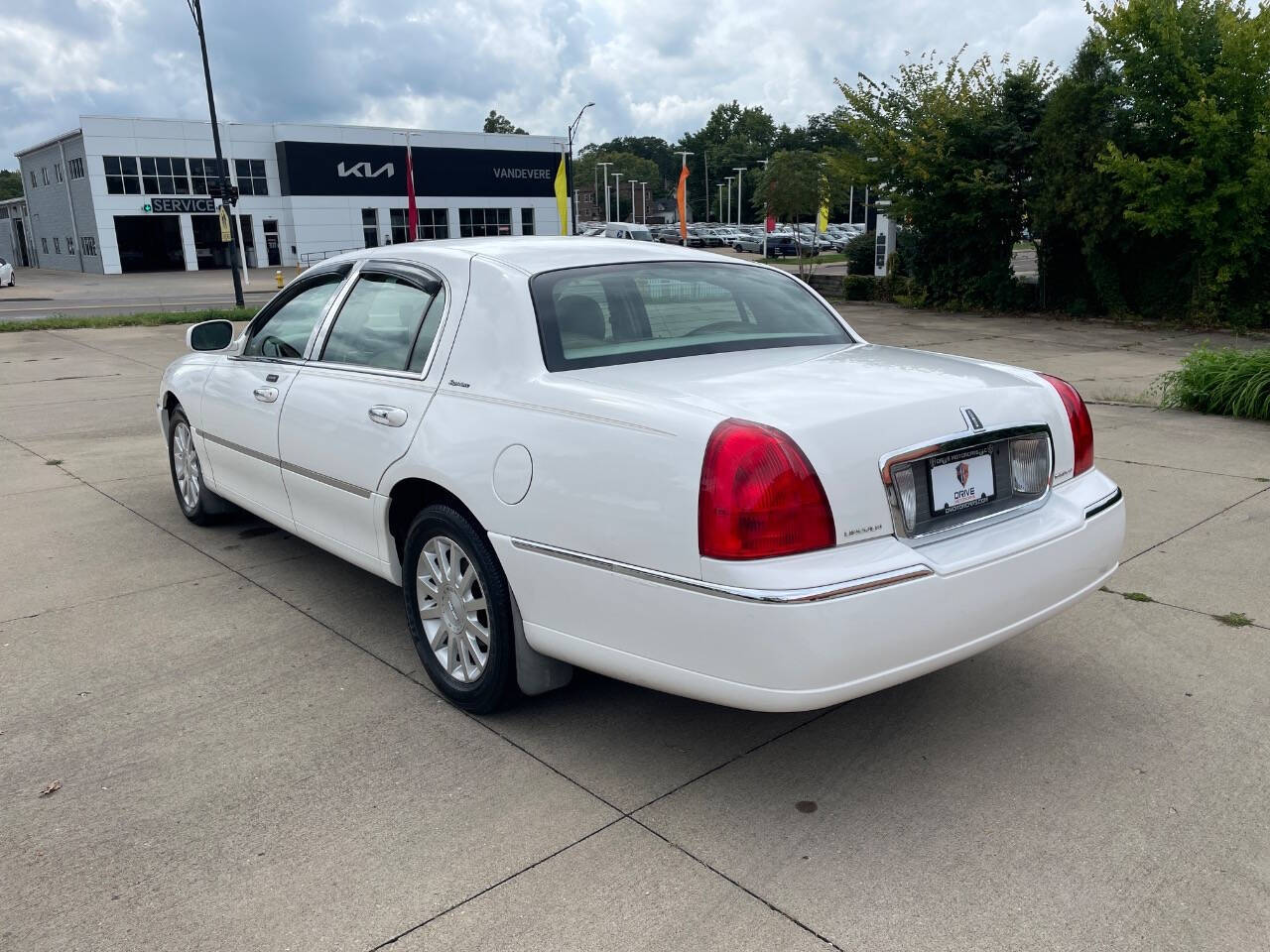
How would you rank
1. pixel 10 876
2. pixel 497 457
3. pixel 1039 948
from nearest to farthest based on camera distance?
pixel 1039 948 → pixel 10 876 → pixel 497 457

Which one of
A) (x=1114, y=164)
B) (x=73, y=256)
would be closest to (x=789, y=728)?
(x=1114, y=164)

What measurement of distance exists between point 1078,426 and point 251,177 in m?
59.1

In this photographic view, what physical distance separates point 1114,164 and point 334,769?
17.5m

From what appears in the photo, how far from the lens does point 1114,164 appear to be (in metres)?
17.0

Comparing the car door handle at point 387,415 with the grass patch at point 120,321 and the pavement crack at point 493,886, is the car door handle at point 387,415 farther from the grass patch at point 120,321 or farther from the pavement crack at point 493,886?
the grass patch at point 120,321

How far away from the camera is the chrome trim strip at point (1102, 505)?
3.37 m

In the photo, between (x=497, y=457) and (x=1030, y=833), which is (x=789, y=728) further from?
(x=497, y=457)

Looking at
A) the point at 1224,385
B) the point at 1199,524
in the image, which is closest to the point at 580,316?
the point at 1199,524

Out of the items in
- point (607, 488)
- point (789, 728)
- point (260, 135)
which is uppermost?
point (260, 135)

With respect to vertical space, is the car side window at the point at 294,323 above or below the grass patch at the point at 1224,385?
above

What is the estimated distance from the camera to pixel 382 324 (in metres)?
4.06

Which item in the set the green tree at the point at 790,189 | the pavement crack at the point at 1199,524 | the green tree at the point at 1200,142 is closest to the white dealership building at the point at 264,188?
the green tree at the point at 790,189

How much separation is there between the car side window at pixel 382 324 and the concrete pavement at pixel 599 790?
1196 mm

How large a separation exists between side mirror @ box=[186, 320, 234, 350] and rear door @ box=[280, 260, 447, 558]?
1399 mm
